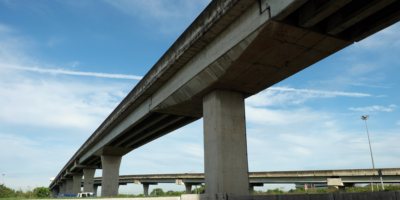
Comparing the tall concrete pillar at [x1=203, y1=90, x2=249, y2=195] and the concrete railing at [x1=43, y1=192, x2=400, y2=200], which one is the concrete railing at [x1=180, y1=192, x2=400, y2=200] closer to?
the concrete railing at [x1=43, y1=192, x2=400, y2=200]

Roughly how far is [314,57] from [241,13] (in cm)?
426

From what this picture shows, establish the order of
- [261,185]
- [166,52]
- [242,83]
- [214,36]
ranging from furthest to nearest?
[261,185], [166,52], [242,83], [214,36]

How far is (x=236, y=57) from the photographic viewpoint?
47.6 feet

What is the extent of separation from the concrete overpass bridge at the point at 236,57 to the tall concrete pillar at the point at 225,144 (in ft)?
0.18

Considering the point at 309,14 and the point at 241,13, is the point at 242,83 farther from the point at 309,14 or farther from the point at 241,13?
the point at 309,14

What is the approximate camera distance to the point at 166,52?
19.7 metres

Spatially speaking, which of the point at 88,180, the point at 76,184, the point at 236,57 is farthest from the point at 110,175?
the point at 236,57

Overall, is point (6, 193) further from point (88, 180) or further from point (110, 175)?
point (110, 175)

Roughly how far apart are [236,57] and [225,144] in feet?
17.8

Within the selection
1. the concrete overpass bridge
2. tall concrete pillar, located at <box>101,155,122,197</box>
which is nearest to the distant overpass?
tall concrete pillar, located at <box>101,155,122,197</box>

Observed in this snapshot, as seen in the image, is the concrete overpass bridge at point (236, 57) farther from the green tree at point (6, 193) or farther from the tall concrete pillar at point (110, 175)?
the green tree at point (6, 193)

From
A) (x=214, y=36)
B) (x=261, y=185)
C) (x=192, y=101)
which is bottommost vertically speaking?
(x=261, y=185)

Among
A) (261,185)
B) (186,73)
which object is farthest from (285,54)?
→ (261,185)

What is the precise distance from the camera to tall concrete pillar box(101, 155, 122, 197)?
134 ft
